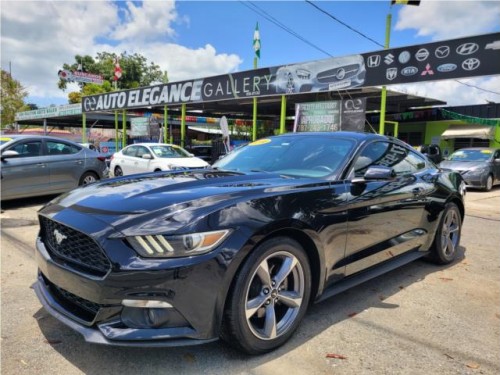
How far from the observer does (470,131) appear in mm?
22219

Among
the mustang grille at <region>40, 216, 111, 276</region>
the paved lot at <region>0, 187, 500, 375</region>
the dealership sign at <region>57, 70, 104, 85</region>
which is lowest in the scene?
the paved lot at <region>0, 187, 500, 375</region>

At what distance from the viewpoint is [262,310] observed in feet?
8.94

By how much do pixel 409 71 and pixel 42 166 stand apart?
9.33 m

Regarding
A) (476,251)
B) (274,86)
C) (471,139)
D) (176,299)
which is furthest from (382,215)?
(471,139)

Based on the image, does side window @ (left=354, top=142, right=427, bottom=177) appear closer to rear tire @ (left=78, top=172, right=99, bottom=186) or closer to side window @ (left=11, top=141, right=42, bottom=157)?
rear tire @ (left=78, top=172, right=99, bottom=186)

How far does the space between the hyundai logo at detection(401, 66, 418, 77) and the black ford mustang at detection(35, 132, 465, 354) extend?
303 inches

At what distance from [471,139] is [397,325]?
24279mm

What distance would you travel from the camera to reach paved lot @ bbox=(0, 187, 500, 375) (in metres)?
2.57

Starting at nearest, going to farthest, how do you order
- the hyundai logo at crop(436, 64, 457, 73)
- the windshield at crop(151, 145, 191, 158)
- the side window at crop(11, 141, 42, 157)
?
the side window at crop(11, 141, 42, 157) < the hyundai logo at crop(436, 64, 457, 73) < the windshield at crop(151, 145, 191, 158)

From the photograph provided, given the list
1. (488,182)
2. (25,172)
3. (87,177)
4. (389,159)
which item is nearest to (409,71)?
(488,182)

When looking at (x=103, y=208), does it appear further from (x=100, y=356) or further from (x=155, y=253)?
(x=100, y=356)

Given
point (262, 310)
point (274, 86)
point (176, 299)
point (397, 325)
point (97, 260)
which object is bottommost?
point (397, 325)

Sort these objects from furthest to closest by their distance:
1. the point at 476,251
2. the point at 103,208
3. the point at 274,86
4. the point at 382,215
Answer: the point at 274,86 → the point at 476,251 → the point at 382,215 → the point at 103,208

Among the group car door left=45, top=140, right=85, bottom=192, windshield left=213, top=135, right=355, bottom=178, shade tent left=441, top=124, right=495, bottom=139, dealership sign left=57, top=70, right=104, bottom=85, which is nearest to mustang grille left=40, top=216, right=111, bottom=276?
windshield left=213, top=135, right=355, bottom=178
